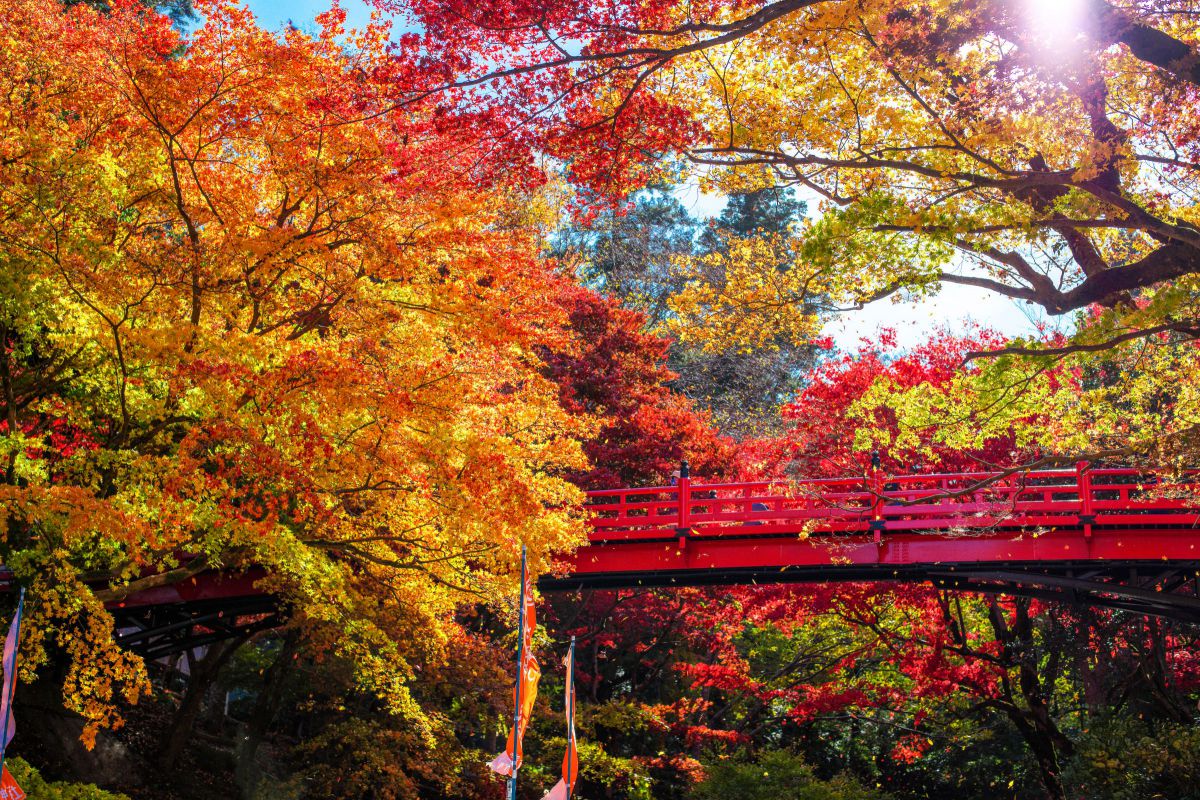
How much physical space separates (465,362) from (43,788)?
6.72 m

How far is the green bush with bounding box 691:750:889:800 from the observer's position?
Answer: 18094 millimetres

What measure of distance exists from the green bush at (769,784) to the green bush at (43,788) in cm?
906

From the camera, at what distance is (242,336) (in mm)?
10602

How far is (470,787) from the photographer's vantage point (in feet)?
58.9

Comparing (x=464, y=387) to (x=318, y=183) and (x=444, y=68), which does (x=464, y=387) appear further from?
(x=444, y=68)

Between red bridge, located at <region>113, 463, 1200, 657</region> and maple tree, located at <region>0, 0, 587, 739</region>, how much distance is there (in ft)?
9.96

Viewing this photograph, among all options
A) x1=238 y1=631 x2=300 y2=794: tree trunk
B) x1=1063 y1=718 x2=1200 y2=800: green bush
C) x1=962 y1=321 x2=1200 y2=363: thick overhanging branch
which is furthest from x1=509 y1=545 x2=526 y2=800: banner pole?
x1=1063 y1=718 x2=1200 y2=800: green bush

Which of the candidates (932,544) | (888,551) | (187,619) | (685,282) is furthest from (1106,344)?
(685,282)

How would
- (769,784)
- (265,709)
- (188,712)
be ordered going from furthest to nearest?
1. (769,784)
2. (188,712)
3. (265,709)

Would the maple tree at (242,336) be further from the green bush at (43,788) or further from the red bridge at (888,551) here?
the red bridge at (888,551)

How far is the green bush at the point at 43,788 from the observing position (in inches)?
497

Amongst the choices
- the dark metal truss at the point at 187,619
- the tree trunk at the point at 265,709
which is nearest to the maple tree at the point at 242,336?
the dark metal truss at the point at 187,619

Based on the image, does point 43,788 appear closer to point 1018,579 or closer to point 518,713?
point 518,713

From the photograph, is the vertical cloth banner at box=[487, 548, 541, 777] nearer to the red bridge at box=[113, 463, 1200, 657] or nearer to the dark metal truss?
the red bridge at box=[113, 463, 1200, 657]
